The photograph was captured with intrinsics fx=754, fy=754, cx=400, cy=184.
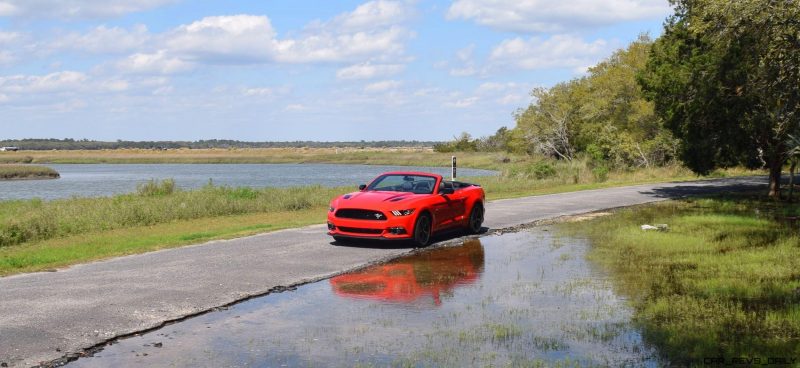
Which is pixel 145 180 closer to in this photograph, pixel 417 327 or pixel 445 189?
pixel 445 189

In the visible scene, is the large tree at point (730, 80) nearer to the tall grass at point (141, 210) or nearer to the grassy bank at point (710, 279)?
the grassy bank at point (710, 279)

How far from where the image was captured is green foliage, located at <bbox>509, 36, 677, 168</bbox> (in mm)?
52438

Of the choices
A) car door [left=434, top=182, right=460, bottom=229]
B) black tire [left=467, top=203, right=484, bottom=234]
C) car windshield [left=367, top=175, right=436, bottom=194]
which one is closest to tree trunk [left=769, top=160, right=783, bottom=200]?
black tire [left=467, top=203, right=484, bottom=234]

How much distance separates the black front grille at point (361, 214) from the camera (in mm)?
14346

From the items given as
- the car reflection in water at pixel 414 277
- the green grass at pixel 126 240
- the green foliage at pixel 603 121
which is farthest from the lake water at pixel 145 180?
the car reflection in water at pixel 414 277

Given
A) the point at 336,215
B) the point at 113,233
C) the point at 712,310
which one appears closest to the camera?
the point at 712,310

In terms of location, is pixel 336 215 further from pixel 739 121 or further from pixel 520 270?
pixel 739 121

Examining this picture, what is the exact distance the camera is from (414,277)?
37.5ft

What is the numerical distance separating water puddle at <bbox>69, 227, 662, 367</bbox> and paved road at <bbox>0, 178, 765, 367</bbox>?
440 mm

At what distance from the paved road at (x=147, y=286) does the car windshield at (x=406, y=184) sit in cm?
149

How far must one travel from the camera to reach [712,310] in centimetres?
864

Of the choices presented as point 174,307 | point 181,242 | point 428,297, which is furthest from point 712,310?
point 181,242

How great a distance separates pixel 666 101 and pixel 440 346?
23991mm

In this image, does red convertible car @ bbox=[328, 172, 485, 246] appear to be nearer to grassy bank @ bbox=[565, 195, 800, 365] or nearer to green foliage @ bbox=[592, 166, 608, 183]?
grassy bank @ bbox=[565, 195, 800, 365]
